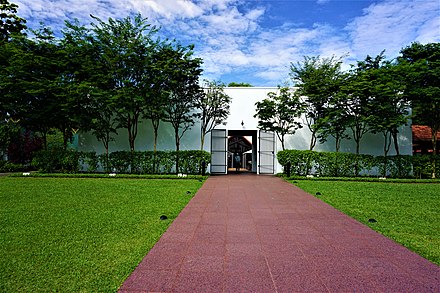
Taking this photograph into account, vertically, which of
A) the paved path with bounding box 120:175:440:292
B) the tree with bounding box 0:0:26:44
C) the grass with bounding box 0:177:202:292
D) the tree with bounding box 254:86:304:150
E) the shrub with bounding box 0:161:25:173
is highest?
the tree with bounding box 0:0:26:44

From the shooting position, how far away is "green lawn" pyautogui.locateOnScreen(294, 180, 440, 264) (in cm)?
375

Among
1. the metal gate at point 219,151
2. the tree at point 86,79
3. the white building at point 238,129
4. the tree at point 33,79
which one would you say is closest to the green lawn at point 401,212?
the white building at point 238,129

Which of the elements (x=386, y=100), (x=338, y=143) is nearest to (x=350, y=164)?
(x=338, y=143)

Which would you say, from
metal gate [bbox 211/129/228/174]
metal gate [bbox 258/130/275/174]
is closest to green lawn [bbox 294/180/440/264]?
metal gate [bbox 258/130/275/174]

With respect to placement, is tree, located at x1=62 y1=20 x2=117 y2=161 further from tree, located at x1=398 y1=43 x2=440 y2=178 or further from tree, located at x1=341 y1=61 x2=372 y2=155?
tree, located at x1=398 y1=43 x2=440 y2=178

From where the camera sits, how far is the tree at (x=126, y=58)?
11.6 metres

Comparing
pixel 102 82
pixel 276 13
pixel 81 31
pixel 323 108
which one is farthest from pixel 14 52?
pixel 323 108

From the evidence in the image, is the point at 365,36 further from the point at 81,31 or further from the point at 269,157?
the point at 81,31

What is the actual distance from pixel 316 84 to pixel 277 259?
11.0 m

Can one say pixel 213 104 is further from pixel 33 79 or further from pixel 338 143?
pixel 33 79

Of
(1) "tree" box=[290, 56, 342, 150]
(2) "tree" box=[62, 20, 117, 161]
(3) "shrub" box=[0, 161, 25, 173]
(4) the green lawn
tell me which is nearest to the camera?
(4) the green lawn

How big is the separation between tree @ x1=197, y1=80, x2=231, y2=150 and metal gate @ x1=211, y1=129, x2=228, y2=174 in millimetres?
842

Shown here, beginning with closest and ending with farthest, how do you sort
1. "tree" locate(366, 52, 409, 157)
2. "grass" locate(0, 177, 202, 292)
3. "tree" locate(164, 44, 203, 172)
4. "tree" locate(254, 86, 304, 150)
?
"grass" locate(0, 177, 202, 292) < "tree" locate(366, 52, 409, 157) < "tree" locate(164, 44, 203, 172) < "tree" locate(254, 86, 304, 150)

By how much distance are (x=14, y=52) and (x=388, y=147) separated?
18045mm
